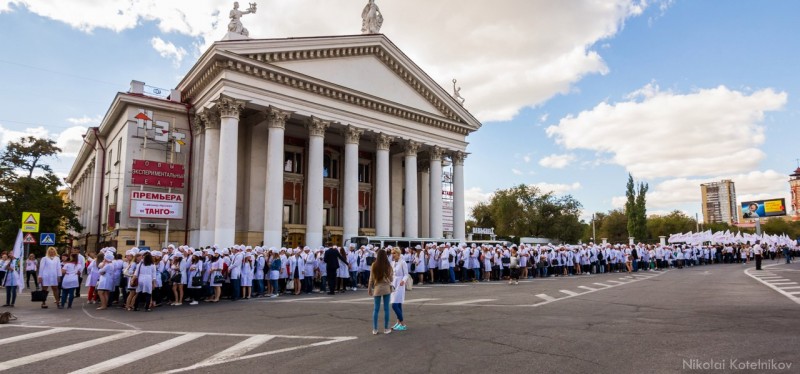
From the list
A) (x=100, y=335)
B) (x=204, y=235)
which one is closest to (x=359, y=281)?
(x=204, y=235)

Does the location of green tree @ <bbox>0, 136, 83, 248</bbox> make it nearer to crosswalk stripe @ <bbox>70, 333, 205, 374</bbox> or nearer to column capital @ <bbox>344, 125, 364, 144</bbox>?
column capital @ <bbox>344, 125, 364, 144</bbox>

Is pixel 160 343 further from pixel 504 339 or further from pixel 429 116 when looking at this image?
pixel 429 116

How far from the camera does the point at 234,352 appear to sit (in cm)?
777

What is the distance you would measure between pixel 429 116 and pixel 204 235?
19.4 metres

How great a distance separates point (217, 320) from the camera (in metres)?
11.7

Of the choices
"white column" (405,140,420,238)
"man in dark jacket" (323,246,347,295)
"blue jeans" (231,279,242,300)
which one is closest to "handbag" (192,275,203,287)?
"blue jeans" (231,279,242,300)

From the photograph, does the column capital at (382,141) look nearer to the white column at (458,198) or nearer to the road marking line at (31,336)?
the white column at (458,198)

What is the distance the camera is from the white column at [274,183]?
28484 millimetres

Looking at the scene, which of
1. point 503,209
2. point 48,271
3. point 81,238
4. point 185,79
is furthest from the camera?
point 503,209

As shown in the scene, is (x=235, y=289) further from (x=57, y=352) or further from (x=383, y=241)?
(x=383, y=241)

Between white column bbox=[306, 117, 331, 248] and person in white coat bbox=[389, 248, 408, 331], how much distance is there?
20.9 m

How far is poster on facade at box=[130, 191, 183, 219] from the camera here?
27.5 metres

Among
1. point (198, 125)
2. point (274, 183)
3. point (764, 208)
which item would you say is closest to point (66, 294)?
point (274, 183)

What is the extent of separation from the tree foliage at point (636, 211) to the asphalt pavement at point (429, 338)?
198 feet
